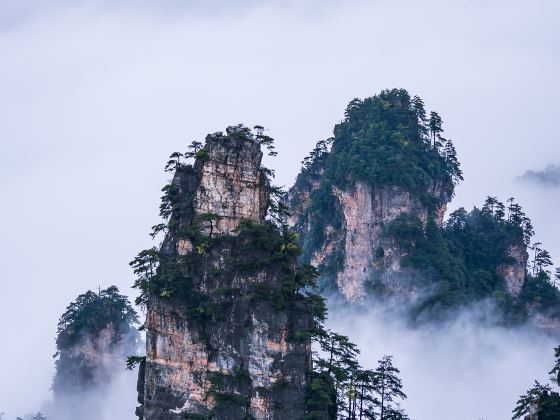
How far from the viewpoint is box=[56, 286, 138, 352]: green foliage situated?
138m

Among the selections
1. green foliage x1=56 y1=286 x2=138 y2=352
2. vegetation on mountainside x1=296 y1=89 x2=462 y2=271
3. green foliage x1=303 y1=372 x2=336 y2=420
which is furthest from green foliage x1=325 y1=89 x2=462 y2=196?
green foliage x1=303 y1=372 x2=336 y2=420

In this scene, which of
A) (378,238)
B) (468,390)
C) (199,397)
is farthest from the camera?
(378,238)

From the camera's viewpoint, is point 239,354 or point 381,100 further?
point 381,100

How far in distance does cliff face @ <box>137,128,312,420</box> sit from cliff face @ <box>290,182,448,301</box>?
3735 centimetres

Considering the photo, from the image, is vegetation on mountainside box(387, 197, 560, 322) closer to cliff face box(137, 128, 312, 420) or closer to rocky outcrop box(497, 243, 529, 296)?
rocky outcrop box(497, 243, 529, 296)

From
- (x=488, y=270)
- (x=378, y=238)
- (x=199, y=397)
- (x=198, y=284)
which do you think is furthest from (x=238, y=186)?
(x=488, y=270)

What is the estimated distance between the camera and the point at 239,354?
98.9 meters

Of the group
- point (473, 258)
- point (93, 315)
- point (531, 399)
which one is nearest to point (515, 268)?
point (473, 258)

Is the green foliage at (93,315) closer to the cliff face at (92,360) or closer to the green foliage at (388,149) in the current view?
the cliff face at (92,360)

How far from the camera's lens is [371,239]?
141 m

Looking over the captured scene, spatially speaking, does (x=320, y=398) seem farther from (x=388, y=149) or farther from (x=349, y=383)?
(x=388, y=149)

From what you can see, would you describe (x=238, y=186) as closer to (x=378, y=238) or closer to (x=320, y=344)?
(x=320, y=344)

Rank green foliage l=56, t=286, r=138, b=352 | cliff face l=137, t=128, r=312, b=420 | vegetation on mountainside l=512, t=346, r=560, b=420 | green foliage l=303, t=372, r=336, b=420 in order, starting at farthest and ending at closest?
green foliage l=56, t=286, r=138, b=352, cliff face l=137, t=128, r=312, b=420, green foliage l=303, t=372, r=336, b=420, vegetation on mountainside l=512, t=346, r=560, b=420

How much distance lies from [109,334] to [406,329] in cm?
2850
